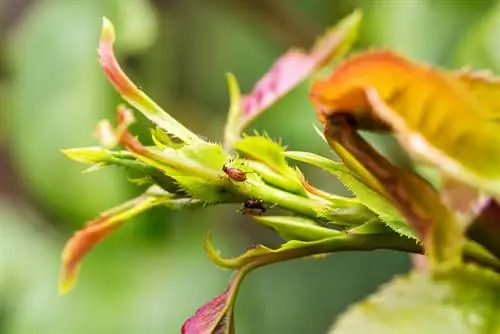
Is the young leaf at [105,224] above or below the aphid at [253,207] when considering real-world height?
below

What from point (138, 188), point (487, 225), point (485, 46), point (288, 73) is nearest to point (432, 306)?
point (487, 225)

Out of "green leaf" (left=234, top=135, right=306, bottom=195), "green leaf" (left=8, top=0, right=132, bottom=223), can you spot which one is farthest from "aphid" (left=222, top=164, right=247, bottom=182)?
"green leaf" (left=8, top=0, right=132, bottom=223)

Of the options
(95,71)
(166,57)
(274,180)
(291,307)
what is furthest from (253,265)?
(166,57)

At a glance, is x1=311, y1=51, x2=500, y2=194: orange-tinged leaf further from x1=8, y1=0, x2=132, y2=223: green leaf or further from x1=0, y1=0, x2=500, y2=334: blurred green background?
x1=8, y1=0, x2=132, y2=223: green leaf

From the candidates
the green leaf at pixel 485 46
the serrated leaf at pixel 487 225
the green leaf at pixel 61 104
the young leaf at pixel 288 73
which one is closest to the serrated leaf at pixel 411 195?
the serrated leaf at pixel 487 225

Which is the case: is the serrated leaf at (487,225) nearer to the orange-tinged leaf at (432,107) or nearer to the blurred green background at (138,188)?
the orange-tinged leaf at (432,107)

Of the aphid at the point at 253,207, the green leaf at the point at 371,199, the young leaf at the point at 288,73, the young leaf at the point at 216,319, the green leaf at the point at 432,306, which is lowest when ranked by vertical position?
the young leaf at the point at 216,319
